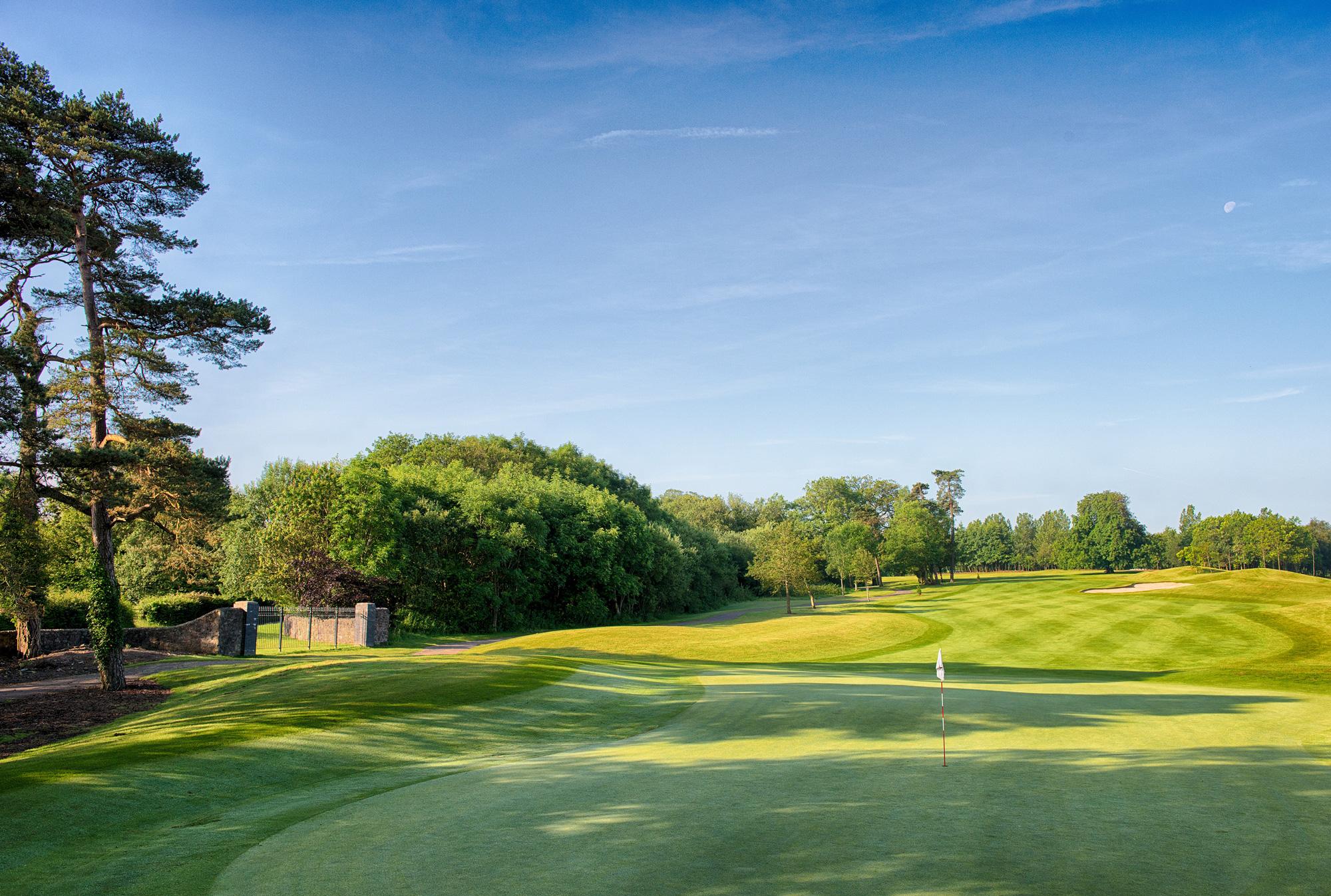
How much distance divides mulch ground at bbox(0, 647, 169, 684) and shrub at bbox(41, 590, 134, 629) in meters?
6.03

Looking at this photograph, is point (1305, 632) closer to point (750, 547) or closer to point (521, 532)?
point (521, 532)

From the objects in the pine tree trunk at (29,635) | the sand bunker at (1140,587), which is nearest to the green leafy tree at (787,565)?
the sand bunker at (1140,587)

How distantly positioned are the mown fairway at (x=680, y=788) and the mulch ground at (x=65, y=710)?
1.92m

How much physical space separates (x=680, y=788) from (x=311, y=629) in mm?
37112

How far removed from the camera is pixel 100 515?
80.6 feet

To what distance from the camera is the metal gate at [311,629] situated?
3900 cm

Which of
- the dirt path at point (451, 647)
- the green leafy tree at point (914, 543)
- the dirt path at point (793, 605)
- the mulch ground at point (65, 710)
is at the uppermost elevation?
the green leafy tree at point (914, 543)

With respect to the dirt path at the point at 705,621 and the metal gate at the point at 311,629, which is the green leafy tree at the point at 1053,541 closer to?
the dirt path at the point at 705,621

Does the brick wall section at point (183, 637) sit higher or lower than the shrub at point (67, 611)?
lower

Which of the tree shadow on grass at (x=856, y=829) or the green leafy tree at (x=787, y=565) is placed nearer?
the tree shadow on grass at (x=856, y=829)

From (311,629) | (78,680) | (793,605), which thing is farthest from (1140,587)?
(78,680)

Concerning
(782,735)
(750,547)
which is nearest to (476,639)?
(782,735)

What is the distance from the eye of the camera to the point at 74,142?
72.6 ft

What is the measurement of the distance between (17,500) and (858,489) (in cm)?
13235
